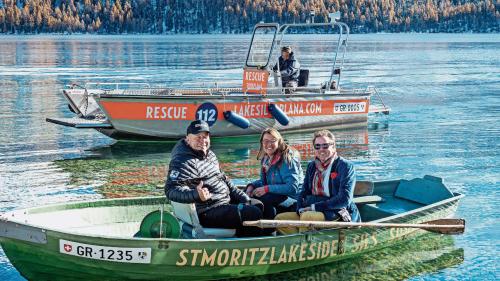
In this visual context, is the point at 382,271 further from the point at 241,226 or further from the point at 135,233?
the point at 135,233

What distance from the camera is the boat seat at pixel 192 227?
8.57 m

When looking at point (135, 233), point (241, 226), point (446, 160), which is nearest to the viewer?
point (241, 226)

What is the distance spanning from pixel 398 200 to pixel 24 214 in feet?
17.9

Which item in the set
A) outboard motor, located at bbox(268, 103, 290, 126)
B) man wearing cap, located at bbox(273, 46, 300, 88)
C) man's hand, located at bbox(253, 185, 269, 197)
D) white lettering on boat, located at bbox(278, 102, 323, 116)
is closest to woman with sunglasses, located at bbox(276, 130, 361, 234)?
man's hand, located at bbox(253, 185, 269, 197)

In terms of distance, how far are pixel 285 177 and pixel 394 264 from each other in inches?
71.5

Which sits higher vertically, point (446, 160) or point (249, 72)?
point (249, 72)

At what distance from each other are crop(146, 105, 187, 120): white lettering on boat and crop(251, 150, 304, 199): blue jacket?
27.1 ft

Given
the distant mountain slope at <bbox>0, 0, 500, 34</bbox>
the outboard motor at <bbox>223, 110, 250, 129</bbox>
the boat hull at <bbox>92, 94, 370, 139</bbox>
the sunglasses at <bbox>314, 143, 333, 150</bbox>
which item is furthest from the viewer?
the distant mountain slope at <bbox>0, 0, 500, 34</bbox>

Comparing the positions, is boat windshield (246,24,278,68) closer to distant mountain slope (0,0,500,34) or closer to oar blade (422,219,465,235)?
oar blade (422,219,465,235)

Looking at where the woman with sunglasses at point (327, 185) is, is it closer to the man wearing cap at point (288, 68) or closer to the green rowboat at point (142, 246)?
the green rowboat at point (142, 246)

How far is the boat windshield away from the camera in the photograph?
19.8 m

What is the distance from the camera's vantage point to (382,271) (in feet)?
31.5

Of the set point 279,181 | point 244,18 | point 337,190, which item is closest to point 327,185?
point 337,190

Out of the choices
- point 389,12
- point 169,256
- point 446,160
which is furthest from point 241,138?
point 389,12
